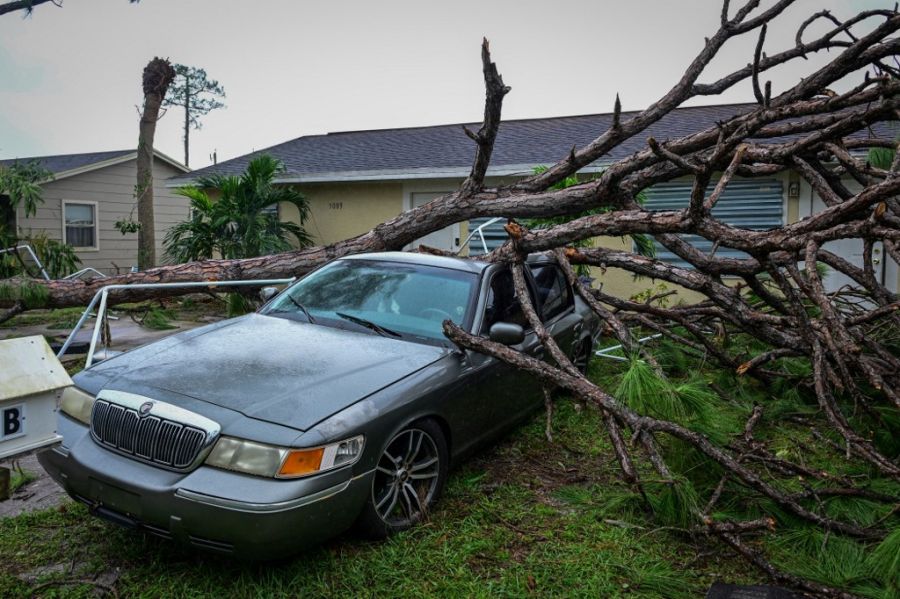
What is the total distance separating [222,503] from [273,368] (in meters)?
0.85

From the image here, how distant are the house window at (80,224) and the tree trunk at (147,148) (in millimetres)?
2711


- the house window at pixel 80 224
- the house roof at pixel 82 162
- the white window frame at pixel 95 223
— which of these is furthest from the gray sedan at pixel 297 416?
the house window at pixel 80 224

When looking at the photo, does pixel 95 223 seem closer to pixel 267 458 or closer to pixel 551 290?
pixel 551 290

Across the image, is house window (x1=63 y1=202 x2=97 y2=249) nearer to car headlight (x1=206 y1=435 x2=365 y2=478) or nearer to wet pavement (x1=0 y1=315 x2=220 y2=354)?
wet pavement (x1=0 y1=315 x2=220 y2=354)

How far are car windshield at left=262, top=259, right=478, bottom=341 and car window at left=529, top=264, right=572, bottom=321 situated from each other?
876mm

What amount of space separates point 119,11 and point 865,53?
15.1m

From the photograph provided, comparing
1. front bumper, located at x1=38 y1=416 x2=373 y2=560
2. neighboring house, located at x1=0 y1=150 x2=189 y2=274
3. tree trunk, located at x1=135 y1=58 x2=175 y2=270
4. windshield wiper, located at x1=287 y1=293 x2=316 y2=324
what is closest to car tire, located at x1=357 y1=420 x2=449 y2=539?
front bumper, located at x1=38 y1=416 x2=373 y2=560

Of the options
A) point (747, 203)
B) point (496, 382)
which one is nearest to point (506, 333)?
point (496, 382)

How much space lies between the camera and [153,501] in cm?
279

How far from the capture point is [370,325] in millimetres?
4152

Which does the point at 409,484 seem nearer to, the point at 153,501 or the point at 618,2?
the point at 153,501

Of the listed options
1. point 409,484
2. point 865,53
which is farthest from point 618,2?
point 409,484

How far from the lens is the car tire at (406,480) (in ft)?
10.7

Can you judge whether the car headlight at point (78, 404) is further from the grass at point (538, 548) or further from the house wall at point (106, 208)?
the house wall at point (106, 208)
